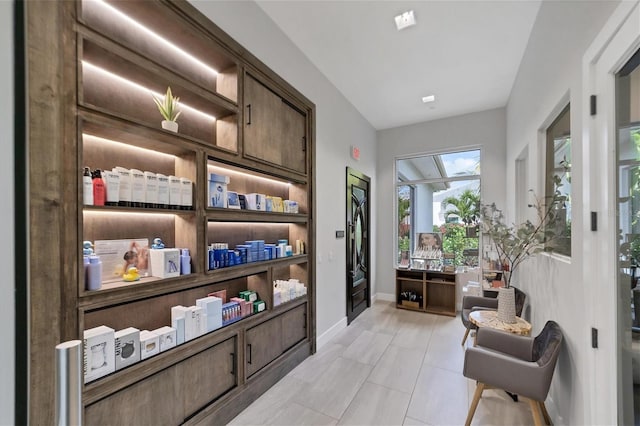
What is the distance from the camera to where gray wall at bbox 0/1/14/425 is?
32 cm

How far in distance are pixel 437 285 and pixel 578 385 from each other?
343 cm

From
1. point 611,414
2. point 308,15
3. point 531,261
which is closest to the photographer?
point 611,414

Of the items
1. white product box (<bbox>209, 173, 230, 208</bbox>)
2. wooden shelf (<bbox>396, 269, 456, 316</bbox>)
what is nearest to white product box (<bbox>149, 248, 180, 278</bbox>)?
white product box (<bbox>209, 173, 230, 208</bbox>)

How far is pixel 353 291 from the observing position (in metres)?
4.53

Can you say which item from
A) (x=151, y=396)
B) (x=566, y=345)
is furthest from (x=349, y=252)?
(x=151, y=396)

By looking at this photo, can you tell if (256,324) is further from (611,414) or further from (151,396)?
(611,414)

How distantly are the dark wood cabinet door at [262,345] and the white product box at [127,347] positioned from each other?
35.7 inches

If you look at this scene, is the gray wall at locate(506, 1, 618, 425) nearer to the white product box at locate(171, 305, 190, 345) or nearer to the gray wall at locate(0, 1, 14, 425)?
the gray wall at locate(0, 1, 14, 425)

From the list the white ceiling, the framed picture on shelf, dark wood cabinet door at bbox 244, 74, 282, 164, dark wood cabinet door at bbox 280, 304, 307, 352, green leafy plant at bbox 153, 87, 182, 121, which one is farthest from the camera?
the framed picture on shelf

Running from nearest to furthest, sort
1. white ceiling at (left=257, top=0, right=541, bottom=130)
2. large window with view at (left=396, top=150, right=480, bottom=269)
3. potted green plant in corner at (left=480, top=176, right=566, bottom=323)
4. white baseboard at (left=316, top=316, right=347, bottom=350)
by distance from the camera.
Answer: potted green plant in corner at (left=480, top=176, right=566, bottom=323) → white ceiling at (left=257, top=0, right=541, bottom=130) → white baseboard at (left=316, top=316, right=347, bottom=350) → large window with view at (left=396, top=150, right=480, bottom=269)

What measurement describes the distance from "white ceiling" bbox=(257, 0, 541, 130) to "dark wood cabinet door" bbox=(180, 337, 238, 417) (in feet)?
9.94

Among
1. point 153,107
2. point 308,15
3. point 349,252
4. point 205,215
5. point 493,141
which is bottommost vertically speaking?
point 349,252

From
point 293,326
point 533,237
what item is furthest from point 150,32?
point 533,237

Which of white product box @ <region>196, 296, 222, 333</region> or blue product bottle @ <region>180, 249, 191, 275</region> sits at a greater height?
blue product bottle @ <region>180, 249, 191, 275</region>
